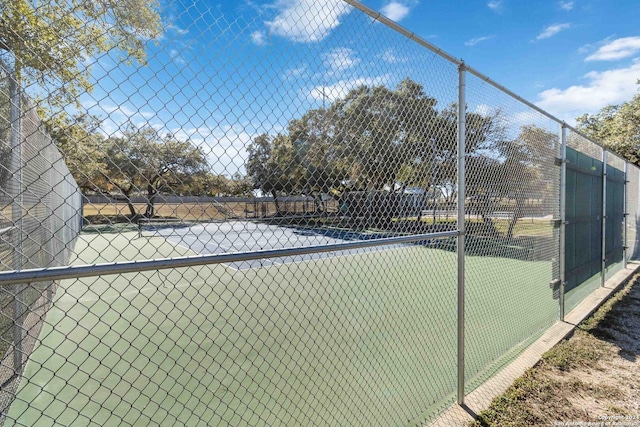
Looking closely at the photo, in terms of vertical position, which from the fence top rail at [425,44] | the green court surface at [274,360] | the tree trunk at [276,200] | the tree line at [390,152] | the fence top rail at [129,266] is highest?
the fence top rail at [425,44]

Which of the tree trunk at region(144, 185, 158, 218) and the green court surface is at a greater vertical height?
the tree trunk at region(144, 185, 158, 218)

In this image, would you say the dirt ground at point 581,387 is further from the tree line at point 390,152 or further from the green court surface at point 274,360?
the tree line at point 390,152

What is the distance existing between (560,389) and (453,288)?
3116 millimetres

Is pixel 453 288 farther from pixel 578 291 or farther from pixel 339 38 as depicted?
pixel 339 38

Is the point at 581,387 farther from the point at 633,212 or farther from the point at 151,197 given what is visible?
the point at 633,212

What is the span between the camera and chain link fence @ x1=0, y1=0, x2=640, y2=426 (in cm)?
128

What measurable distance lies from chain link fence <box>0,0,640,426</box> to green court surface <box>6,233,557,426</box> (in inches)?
1.0

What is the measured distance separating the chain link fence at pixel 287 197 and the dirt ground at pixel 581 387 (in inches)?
11.6

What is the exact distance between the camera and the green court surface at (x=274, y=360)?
222 centimetres

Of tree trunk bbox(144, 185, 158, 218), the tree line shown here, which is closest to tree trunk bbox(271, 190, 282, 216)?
the tree line

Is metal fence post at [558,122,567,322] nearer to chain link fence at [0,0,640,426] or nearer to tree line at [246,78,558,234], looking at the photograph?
chain link fence at [0,0,640,426]

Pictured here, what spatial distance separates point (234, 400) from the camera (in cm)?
242

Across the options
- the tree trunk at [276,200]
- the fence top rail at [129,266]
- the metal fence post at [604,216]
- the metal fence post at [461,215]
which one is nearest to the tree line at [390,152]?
the tree trunk at [276,200]

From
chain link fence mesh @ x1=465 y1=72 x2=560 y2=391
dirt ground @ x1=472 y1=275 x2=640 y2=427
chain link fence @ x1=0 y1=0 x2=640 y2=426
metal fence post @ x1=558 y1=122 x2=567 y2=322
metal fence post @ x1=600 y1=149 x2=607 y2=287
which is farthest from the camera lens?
metal fence post @ x1=600 y1=149 x2=607 y2=287
